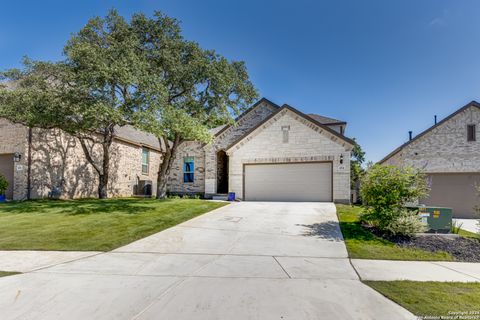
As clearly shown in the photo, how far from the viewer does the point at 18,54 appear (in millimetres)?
14250

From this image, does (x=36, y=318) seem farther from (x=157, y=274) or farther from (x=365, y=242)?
(x=365, y=242)

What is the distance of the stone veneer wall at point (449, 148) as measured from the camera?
1587cm

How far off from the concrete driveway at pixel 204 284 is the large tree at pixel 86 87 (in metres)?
7.01

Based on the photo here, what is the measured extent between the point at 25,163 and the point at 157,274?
50.0 feet

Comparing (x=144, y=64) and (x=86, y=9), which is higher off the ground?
(x=86, y=9)

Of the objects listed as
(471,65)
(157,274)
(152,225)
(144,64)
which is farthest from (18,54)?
(471,65)

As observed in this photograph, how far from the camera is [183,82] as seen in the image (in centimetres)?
1485

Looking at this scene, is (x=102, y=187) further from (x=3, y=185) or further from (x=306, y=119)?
(x=306, y=119)

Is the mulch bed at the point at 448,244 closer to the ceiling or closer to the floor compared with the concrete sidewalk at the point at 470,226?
closer to the ceiling

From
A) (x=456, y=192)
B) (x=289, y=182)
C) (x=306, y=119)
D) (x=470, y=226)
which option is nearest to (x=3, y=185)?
(x=289, y=182)

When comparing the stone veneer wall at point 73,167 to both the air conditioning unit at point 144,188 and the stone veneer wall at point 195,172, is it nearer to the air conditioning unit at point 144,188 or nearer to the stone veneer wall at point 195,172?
the air conditioning unit at point 144,188

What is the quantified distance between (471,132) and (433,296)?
16.6m

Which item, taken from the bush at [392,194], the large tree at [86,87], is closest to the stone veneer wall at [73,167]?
the large tree at [86,87]

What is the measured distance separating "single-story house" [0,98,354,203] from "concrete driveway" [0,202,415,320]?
29.4ft
